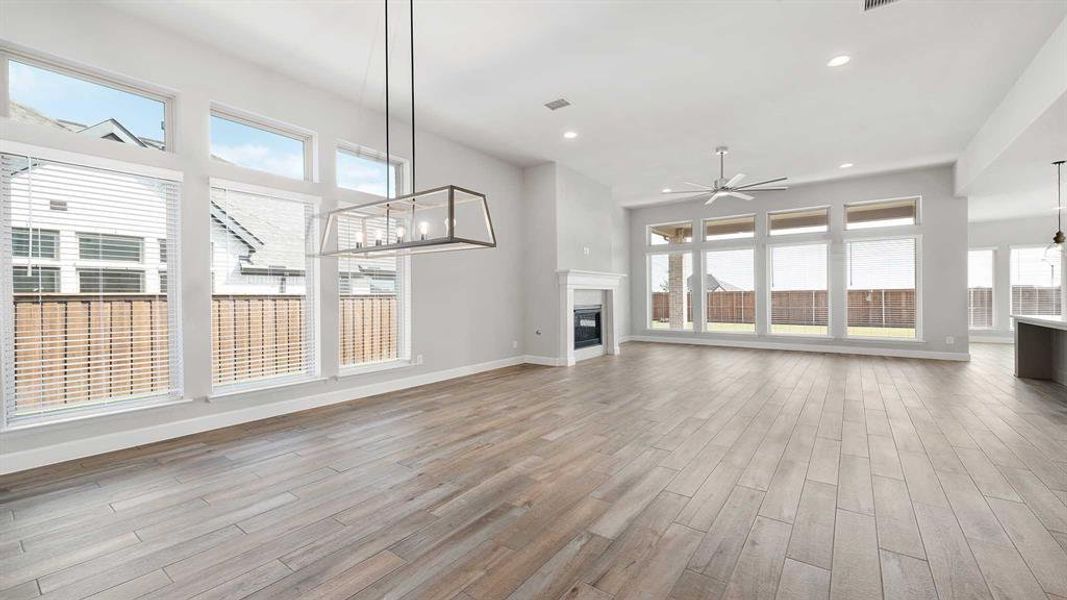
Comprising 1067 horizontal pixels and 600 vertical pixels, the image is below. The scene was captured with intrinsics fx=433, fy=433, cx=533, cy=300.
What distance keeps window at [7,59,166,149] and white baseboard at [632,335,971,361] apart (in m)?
9.13

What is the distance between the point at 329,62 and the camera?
4.04 meters

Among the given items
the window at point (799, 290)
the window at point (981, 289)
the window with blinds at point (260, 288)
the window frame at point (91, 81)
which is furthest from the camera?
the window at point (981, 289)

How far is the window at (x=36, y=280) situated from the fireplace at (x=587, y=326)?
6.02m

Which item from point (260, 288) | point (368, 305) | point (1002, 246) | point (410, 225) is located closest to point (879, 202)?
point (1002, 246)

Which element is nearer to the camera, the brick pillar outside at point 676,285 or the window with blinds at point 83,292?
the window with blinds at point 83,292

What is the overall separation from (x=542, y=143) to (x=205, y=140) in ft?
12.7

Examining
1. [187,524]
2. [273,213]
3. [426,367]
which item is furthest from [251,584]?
[426,367]

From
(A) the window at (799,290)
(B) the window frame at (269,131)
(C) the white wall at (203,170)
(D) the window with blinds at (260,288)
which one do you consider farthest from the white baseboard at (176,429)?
(A) the window at (799,290)

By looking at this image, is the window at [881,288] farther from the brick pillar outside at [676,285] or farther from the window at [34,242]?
the window at [34,242]

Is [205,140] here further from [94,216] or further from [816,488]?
[816,488]

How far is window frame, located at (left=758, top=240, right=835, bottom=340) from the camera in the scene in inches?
325

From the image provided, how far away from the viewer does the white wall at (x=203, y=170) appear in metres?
3.05

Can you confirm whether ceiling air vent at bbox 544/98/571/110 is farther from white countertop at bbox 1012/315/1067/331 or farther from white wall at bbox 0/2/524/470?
white countertop at bbox 1012/315/1067/331

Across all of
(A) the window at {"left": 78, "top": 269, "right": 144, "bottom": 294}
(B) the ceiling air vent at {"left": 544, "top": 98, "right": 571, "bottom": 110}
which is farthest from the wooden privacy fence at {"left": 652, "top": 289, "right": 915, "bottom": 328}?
(A) the window at {"left": 78, "top": 269, "right": 144, "bottom": 294}
